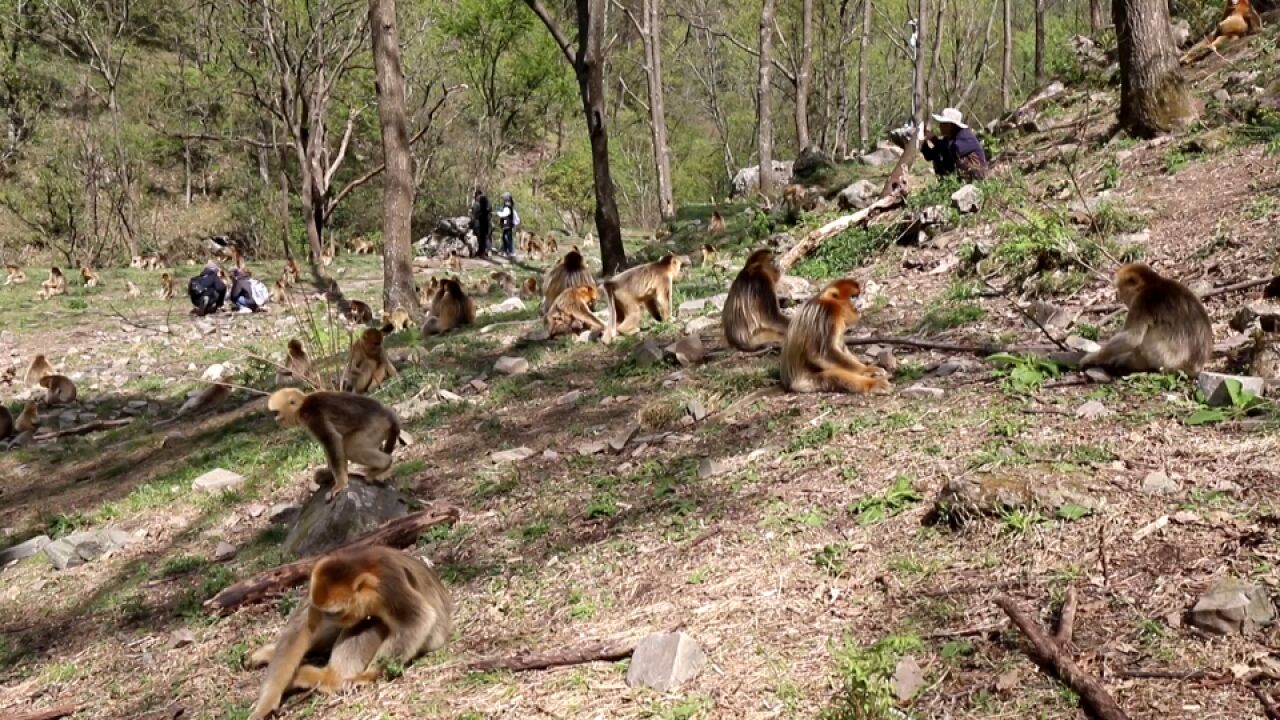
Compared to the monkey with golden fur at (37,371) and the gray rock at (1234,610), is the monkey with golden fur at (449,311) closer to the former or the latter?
the monkey with golden fur at (37,371)

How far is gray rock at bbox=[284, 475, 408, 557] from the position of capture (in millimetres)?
6965

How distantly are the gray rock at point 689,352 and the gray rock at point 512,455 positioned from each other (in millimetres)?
1999

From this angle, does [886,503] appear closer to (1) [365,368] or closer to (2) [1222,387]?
(2) [1222,387]

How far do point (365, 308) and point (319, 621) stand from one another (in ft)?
46.3

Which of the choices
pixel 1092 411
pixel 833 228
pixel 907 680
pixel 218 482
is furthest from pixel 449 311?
pixel 907 680

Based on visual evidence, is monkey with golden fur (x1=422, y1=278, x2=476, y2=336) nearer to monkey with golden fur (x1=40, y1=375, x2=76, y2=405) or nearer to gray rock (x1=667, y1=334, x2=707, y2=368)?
gray rock (x1=667, y1=334, x2=707, y2=368)

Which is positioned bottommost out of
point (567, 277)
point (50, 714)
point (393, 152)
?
point (50, 714)

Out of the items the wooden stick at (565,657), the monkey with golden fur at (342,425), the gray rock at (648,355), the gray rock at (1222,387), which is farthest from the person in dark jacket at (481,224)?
the wooden stick at (565,657)

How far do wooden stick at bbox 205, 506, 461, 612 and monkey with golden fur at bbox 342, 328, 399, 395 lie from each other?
14.4 ft

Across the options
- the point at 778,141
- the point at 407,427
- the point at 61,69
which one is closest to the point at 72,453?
the point at 407,427

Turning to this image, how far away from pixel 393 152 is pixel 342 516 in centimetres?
984

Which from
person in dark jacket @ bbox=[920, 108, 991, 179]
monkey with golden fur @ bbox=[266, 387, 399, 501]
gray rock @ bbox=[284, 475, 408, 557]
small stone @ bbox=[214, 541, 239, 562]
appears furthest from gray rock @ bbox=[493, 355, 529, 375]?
person in dark jacket @ bbox=[920, 108, 991, 179]

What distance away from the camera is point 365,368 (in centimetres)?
1117

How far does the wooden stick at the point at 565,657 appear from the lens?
450 centimetres
